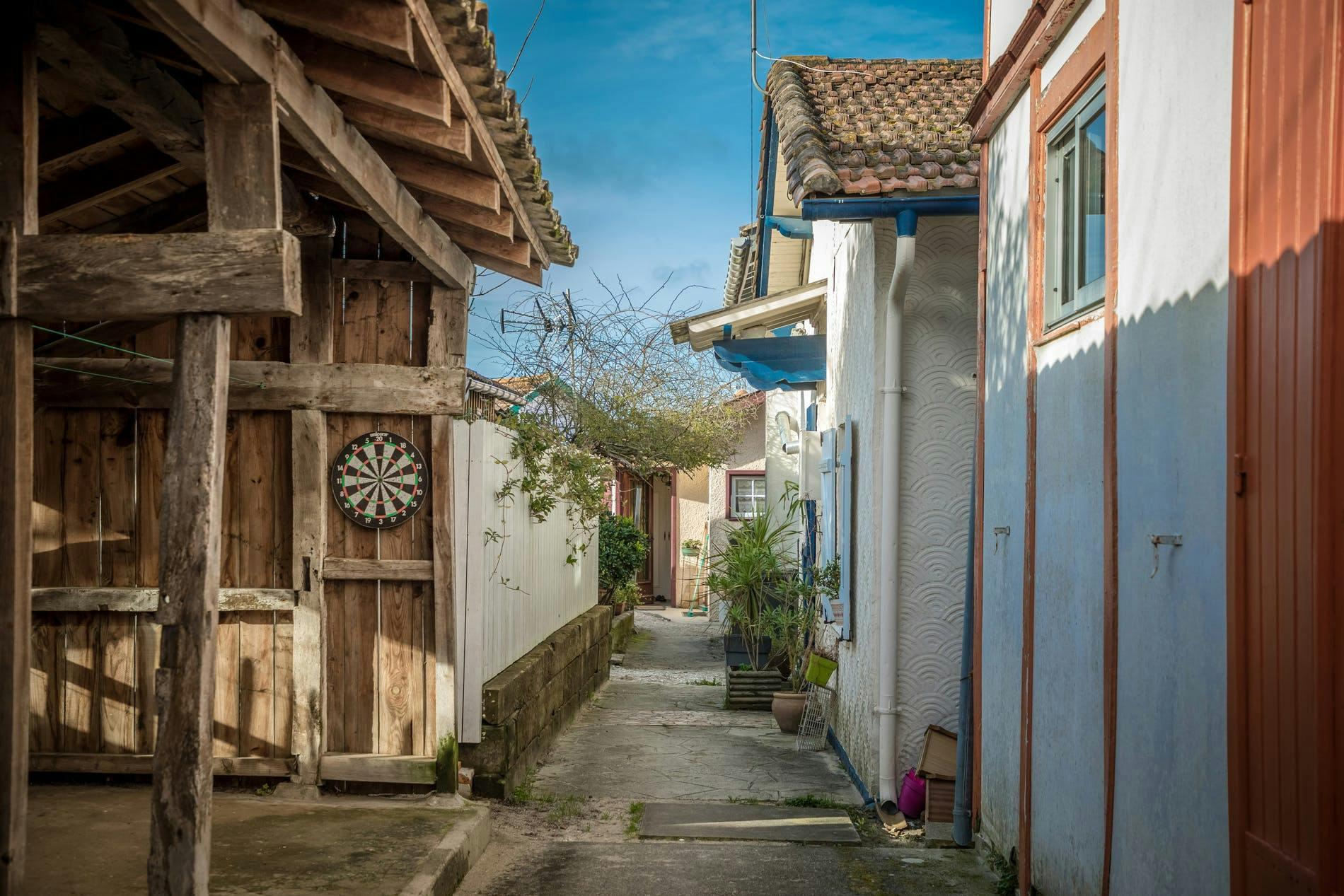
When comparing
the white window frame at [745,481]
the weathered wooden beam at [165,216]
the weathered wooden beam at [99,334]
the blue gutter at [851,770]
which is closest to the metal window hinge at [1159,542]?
the blue gutter at [851,770]

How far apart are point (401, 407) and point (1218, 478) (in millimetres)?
4285

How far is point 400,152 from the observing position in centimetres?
529

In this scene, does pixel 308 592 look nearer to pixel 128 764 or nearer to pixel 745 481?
pixel 128 764

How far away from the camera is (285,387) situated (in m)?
6.09

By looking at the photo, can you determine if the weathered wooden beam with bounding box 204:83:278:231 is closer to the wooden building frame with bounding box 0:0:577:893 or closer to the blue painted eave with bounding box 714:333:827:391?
the wooden building frame with bounding box 0:0:577:893

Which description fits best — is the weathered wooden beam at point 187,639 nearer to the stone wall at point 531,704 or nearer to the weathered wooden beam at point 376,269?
the weathered wooden beam at point 376,269

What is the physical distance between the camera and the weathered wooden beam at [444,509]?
20.0 ft

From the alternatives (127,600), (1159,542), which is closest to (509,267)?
(127,600)

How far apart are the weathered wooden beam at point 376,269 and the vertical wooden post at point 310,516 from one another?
0.24ft

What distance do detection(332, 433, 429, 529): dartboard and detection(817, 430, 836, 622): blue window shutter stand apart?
388 centimetres

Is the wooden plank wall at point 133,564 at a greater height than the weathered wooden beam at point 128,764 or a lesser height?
greater

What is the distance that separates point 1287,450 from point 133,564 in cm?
558

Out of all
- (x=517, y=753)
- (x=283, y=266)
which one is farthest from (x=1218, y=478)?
(x=517, y=753)

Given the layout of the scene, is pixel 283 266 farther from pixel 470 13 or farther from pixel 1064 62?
pixel 1064 62
